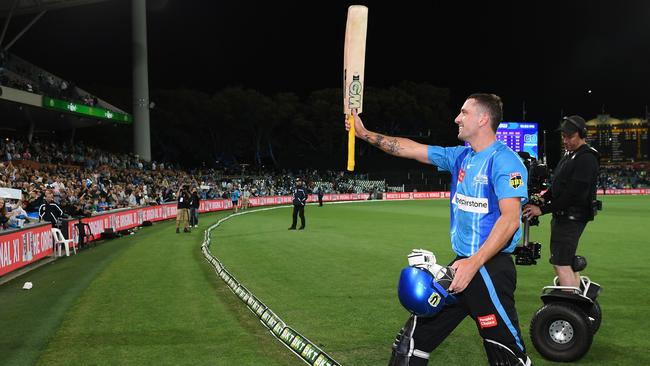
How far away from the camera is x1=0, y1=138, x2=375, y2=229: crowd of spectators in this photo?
63.7ft

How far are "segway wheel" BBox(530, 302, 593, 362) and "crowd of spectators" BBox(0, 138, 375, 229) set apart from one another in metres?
14.0

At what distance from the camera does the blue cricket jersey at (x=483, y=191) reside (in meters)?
3.09

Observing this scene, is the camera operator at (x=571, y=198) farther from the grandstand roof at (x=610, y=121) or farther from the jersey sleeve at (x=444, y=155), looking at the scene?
the grandstand roof at (x=610, y=121)

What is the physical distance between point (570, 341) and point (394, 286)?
447cm

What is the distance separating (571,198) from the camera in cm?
498

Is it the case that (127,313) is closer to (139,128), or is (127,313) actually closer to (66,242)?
(66,242)

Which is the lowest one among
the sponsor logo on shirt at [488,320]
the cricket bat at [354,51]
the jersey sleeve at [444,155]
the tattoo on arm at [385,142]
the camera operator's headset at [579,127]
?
the sponsor logo on shirt at [488,320]

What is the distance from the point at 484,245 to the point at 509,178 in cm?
42

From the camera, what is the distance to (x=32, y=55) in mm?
58562

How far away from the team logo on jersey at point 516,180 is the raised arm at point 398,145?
0.85m

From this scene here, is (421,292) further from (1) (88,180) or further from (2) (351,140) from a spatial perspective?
(1) (88,180)

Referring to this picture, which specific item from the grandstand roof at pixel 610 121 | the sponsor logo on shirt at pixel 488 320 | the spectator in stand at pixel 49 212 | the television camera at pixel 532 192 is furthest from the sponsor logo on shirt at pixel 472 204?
the grandstand roof at pixel 610 121

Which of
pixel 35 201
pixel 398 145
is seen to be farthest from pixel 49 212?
pixel 398 145

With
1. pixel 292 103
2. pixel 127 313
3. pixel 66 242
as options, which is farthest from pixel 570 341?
pixel 292 103
